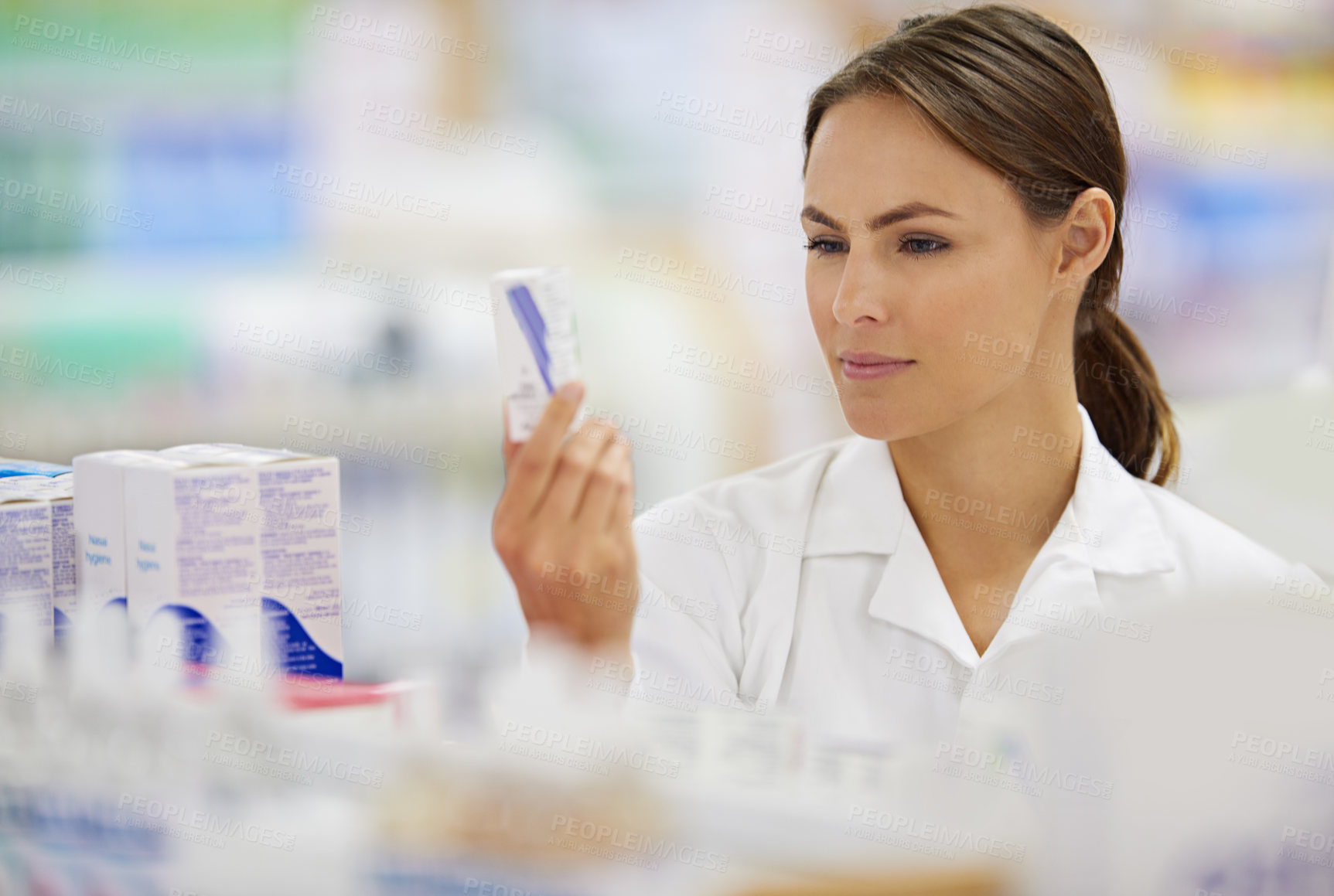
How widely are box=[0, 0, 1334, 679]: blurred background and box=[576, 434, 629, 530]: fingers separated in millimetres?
1174

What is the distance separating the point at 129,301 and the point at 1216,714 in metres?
1.92

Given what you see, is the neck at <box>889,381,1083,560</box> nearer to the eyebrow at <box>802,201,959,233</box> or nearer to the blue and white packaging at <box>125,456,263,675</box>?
the eyebrow at <box>802,201,959,233</box>

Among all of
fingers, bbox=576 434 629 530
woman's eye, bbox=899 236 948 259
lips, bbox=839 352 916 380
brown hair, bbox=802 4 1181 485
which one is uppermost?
brown hair, bbox=802 4 1181 485

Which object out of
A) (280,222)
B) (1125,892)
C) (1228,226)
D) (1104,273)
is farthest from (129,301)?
(1228,226)

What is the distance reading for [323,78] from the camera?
7.36ft

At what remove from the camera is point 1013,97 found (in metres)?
1.42

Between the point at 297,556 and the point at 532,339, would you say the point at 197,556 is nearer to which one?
the point at 297,556

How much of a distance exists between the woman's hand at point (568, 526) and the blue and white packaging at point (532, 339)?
Answer: 0.01 metres

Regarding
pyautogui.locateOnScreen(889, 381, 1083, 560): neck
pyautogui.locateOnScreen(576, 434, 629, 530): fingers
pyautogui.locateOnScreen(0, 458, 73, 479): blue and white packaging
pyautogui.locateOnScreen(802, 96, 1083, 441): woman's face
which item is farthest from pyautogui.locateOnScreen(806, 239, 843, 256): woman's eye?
pyautogui.locateOnScreen(0, 458, 73, 479): blue and white packaging

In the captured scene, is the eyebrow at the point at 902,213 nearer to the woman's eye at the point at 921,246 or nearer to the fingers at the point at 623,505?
the woman's eye at the point at 921,246

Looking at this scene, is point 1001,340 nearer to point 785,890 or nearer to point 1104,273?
point 1104,273

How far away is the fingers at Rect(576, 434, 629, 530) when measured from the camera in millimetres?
936

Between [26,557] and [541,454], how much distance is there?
0.40 m

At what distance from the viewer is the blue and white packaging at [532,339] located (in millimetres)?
872
